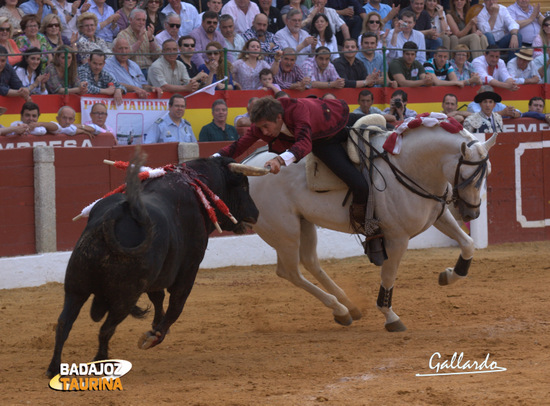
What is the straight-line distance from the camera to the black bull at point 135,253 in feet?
15.9

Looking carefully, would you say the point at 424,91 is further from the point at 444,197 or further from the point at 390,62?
the point at 444,197

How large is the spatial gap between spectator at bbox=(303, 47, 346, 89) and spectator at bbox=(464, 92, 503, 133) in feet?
6.09

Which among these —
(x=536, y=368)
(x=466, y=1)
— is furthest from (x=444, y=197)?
(x=466, y=1)

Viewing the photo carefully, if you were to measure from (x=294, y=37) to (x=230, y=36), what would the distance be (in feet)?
3.51

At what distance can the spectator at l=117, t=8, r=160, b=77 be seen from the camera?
1116 cm

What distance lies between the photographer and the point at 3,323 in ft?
23.9

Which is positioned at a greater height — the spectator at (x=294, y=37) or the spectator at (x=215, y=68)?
the spectator at (x=294, y=37)

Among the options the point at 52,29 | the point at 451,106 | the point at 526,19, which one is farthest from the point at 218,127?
the point at 526,19

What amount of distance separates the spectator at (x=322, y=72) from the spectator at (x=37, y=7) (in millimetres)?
3537

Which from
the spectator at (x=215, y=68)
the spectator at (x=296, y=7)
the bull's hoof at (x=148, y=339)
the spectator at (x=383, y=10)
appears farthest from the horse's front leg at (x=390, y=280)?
the spectator at (x=383, y=10)

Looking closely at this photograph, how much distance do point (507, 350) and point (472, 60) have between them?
8705 mm

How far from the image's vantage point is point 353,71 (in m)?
12.4

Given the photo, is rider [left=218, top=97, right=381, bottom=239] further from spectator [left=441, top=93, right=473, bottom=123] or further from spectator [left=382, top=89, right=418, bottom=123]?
spectator [left=441, top=93, right=473, bottom=123]

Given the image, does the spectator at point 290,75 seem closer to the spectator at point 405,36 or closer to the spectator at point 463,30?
the spectator at point 405,36
